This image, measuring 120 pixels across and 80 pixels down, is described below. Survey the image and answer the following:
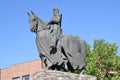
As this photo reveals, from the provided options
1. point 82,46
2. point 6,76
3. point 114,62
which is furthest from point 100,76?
point 6,76

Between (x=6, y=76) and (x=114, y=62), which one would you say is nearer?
(x=114, y=62)

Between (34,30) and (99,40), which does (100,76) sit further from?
(34,30)

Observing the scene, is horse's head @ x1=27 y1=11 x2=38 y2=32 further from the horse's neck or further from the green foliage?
the green foliage

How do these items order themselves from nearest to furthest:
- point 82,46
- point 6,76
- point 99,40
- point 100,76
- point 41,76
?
point 41,76
point 82,46
point 100,76
point 99,40
point 6,76

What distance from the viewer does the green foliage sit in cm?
4022

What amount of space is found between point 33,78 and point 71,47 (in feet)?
7.08

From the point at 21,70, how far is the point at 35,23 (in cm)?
4034

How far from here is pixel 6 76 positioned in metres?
62.0

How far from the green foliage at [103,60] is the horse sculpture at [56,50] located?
19.1 metres

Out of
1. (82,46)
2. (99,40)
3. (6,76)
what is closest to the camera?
(82,46)

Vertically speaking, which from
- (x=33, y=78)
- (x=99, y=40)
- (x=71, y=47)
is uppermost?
(x=99, y=40)

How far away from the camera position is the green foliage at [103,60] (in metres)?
40.2

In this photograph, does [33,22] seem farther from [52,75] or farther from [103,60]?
[103,60]

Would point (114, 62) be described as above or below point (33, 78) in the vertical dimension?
above
